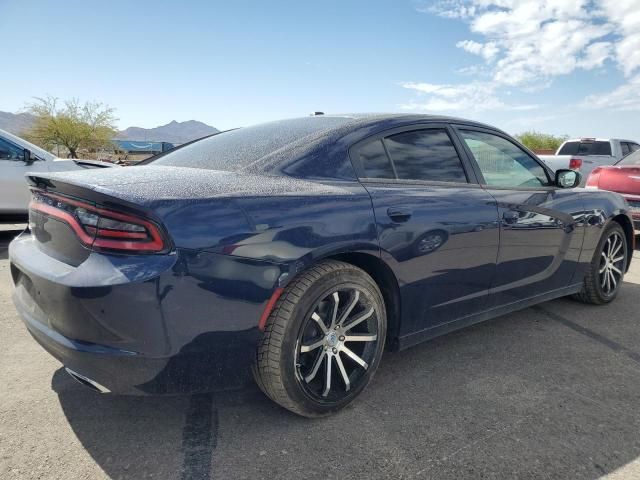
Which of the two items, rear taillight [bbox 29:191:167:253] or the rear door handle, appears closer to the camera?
rear taillight [bbox 29:191:167:253]

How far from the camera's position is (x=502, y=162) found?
10.9ft

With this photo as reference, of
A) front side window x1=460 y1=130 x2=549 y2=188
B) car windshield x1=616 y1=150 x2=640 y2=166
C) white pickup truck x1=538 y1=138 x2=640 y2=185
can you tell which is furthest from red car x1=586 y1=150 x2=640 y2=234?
white pickup truck x1=538 y1=138 x2=640 y2=185

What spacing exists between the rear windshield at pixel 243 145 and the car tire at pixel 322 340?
0.72 meters

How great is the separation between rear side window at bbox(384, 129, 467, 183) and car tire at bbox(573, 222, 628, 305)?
1939mm

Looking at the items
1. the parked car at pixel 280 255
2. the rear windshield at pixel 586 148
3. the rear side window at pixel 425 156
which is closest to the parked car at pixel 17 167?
the parked car at pixel 280 255

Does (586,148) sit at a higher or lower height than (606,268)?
higher

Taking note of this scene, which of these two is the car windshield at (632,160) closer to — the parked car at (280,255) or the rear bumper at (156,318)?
the parked car at (280,255)

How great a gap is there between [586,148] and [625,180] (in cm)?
704

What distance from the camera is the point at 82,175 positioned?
2154 millimetres

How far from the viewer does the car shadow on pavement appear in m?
1.95

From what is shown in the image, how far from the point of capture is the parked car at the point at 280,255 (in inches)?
71.6

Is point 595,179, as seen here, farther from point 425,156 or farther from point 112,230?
point 112,230

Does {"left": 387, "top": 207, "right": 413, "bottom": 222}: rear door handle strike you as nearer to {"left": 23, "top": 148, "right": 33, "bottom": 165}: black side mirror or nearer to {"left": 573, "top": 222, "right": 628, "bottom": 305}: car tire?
{"left": 573, "top": 222, "right": 628, "bottom": 305}: car tire

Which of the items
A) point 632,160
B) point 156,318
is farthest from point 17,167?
point 632,160
